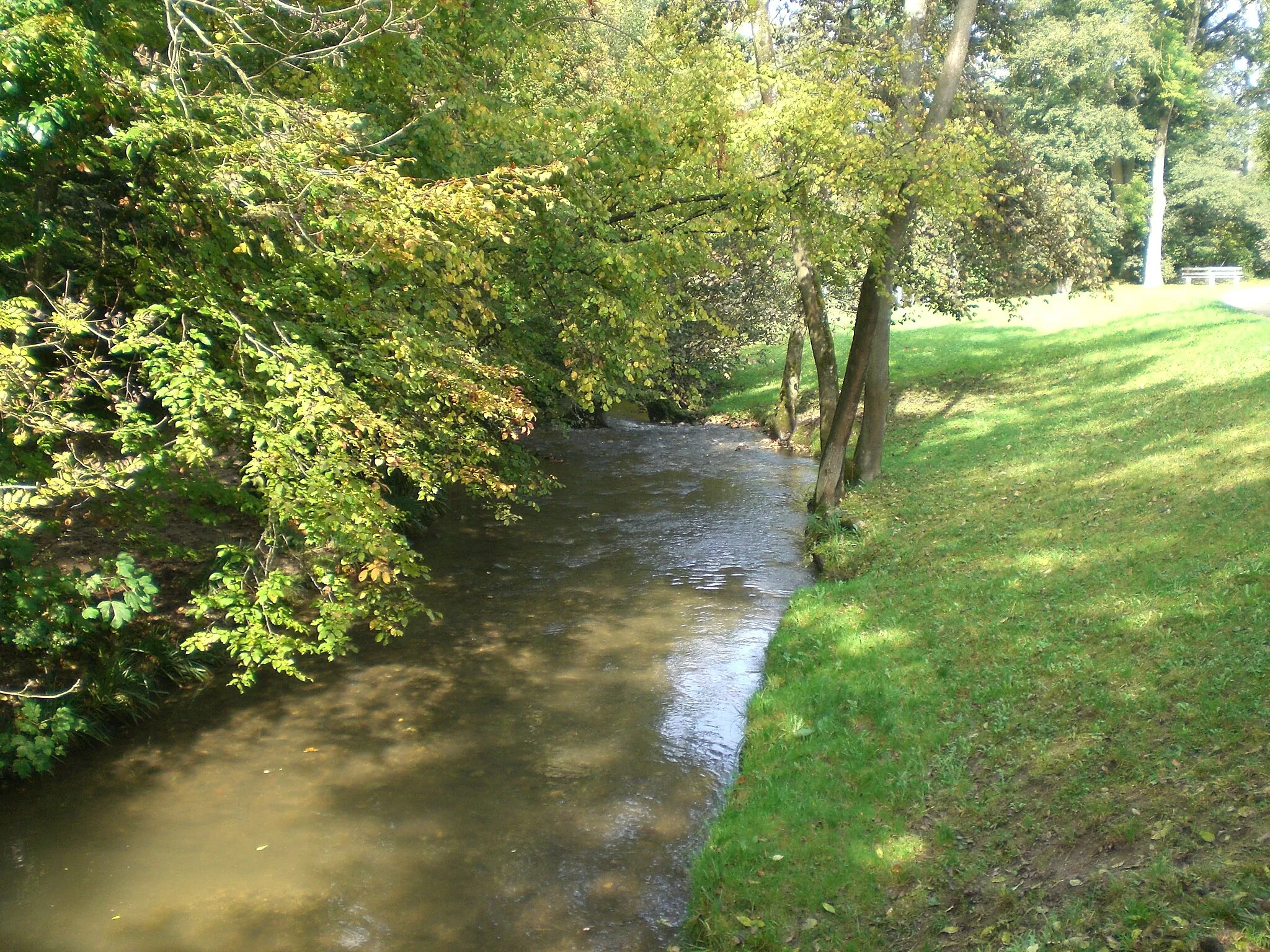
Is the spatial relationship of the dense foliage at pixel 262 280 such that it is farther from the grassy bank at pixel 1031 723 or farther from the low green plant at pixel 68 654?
the grassy bank at pixel 1031 723

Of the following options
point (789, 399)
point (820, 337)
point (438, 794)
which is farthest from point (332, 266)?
point (789, 399)

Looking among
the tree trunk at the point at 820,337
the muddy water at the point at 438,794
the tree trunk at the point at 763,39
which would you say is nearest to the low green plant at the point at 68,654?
the muddy water at the point at 438,794

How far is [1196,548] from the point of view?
824 cm

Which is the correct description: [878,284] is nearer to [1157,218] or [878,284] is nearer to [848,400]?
[848,400]

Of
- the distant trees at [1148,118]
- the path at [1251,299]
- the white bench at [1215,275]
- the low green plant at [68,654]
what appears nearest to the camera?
the low green plant at [68,654]

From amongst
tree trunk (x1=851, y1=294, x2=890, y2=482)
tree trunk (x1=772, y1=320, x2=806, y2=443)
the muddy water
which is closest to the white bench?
tree trunk (x1=772, y1=320, x2=806, y2=443)

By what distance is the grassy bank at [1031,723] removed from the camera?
4738 millimetres

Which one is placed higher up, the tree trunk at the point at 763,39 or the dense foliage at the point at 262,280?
the tree trunk at the point at 763,39

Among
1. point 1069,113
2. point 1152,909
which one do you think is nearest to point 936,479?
point 1152,909

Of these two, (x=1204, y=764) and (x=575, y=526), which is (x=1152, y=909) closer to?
(x=1204, y=764)

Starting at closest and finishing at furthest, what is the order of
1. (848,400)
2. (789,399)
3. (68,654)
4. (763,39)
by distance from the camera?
1. (68,654)
2. (848,400)
3. (763,39)
4. (789,399)

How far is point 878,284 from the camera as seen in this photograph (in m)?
12.2

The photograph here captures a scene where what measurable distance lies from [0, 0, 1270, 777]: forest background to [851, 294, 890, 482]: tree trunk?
6 cm

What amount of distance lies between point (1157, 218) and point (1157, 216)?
0.32ft
